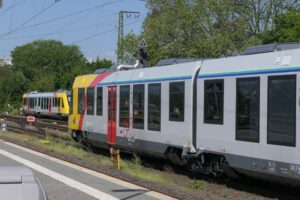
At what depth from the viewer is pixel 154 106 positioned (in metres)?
14.8

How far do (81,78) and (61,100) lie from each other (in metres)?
30.2

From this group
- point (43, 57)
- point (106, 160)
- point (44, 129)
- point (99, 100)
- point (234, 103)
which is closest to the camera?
point (234, 103)

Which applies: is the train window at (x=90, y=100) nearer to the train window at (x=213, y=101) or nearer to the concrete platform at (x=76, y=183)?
the concrete platform at (x=76, y=183)

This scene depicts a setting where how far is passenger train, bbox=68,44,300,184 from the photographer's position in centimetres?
980

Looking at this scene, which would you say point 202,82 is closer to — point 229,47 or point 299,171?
point 299,171

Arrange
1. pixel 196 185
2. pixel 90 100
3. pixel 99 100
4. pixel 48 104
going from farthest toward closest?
pixel 48 104 → pixel 90 100 → pixel 99 100 → pixel 196 185

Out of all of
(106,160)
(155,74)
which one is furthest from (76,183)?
(106,160)

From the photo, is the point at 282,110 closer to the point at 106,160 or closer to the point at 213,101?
the point at 213,101

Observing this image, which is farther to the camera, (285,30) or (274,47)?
→ (285,30)

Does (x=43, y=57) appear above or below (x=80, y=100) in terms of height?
above

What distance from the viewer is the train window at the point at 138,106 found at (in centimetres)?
1551

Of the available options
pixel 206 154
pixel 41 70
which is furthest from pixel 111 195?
pixel 41 70

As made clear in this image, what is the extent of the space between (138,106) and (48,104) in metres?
39.7

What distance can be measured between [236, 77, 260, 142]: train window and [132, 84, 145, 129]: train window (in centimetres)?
476
